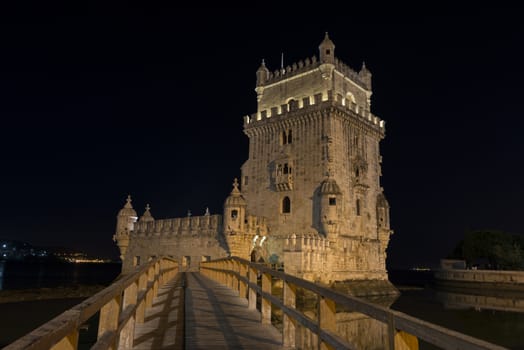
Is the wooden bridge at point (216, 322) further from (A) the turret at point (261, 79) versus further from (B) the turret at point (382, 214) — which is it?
(A) the turret at point (261, 79)

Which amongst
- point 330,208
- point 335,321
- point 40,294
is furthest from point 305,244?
point 40,294

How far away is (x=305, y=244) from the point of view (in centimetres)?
2769

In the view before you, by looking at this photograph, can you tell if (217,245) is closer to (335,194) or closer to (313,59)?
(335,194)

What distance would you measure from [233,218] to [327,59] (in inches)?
606

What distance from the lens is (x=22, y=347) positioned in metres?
1.95

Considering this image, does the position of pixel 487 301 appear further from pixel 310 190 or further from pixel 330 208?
pixel 310 190

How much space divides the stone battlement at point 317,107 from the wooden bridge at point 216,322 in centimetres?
2167

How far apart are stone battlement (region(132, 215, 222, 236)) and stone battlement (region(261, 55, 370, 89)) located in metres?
14.0

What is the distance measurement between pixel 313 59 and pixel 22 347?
35544 millimetres

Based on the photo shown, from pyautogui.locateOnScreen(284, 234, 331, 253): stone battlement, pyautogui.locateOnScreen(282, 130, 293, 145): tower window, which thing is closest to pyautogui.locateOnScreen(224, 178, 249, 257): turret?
pyautogui.locateOnScreen(284, 234, 331, 253): stone battlement

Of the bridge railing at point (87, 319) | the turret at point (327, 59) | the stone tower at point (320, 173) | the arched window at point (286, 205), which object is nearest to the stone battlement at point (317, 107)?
the stone tower at point (320, 173)

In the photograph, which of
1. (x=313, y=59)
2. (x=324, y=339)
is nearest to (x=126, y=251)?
(x=313, y=59)

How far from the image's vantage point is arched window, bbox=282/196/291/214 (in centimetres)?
3334

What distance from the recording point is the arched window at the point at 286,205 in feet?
109
